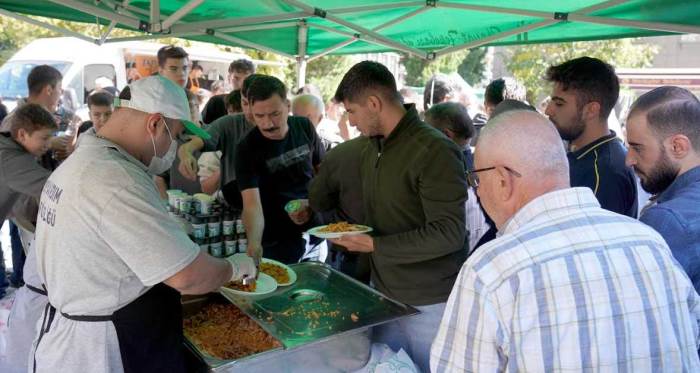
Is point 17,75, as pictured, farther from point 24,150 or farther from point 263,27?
point 24,150

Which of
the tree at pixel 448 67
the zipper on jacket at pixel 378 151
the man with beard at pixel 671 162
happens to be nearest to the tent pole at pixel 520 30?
the man with beard at pixel 671 162

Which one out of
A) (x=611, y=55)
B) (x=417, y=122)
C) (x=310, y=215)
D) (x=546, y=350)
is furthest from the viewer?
(x=611, y=55)

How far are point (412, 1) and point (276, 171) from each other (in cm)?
148

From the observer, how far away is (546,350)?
0.97 m

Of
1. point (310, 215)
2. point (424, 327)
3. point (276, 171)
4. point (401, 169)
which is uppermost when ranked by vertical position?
point (401, 169)

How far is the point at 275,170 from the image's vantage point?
2953 mm

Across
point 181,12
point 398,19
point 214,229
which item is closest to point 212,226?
point 214,229

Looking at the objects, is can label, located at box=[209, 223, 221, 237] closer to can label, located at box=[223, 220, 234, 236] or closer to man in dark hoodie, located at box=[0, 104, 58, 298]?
can label, located at box=[223, 220, 234, 236]

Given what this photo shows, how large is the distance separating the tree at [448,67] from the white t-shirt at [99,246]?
715 inches

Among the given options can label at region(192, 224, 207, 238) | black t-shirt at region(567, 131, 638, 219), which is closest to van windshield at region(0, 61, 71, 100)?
can label at region(192, 224, 207, 238)

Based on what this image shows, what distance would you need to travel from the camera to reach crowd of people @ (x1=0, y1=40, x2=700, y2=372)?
99 centimetres

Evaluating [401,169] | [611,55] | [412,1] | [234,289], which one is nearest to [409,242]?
[401,169]

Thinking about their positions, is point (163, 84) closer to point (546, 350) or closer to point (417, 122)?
point (417, 122)

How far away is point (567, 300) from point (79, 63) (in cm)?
1196
